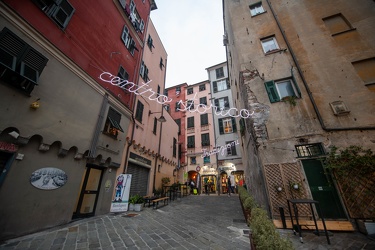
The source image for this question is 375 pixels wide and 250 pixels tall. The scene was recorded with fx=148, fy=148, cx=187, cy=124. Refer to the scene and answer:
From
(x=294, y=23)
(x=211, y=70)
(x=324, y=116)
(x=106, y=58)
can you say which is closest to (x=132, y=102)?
(x=106, y=58)

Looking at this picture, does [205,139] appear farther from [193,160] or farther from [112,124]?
[112,124]

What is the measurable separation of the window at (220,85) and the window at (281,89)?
47.5ft

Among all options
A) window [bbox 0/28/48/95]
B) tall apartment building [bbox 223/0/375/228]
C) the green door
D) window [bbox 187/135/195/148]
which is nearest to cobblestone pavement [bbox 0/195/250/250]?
tall apartment building [bbox 223/0/375/228]

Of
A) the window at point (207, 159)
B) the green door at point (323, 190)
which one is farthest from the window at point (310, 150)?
the window at point (207, 159)

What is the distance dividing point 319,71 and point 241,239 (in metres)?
8.42

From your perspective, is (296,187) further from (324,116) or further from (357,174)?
(324,116)

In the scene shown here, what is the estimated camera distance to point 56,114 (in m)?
5.23

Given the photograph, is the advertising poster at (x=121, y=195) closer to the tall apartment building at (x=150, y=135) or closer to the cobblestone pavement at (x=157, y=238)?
the tall apartment building at (x=150, y=135)

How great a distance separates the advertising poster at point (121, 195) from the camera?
733 cm

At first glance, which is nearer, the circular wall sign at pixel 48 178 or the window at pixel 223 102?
the circular wall sign at pixel 48 178

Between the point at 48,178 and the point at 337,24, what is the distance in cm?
1550

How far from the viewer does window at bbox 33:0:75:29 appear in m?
5.36

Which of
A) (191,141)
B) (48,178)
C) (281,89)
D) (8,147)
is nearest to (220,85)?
(191,141)

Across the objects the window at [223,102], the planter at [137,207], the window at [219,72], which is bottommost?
the planter at [137,207]
